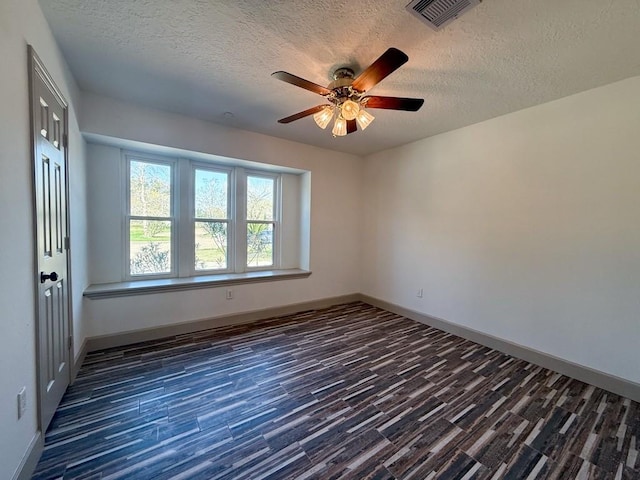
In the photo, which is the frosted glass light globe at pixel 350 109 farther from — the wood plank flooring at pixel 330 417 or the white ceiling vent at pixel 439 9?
the wood plank flooring at pixel 330 417

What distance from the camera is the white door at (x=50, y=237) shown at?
1.60 m

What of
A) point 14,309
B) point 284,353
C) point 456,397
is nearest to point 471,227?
A: point 456,397

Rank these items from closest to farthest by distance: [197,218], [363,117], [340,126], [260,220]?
[363,117] < [340,126] < [197,218] < [260,220]

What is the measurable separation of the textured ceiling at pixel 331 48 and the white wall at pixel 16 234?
0.46 m

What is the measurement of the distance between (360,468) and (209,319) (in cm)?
261

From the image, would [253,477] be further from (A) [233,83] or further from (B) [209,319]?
(A) [233,83]

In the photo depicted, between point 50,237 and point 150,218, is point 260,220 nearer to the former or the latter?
point 150,218

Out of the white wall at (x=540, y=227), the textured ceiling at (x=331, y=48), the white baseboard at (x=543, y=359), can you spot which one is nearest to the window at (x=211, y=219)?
the textured ceiling at (x=331, y=48)

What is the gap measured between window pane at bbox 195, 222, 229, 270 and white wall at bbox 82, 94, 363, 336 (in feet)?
1.56

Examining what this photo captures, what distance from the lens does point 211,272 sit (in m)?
3.86

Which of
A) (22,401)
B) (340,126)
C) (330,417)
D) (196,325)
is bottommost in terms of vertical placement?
(330,417)

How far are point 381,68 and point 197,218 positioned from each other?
3.03 meters

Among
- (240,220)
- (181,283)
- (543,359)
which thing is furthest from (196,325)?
(543,359)

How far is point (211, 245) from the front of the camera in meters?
3.87
